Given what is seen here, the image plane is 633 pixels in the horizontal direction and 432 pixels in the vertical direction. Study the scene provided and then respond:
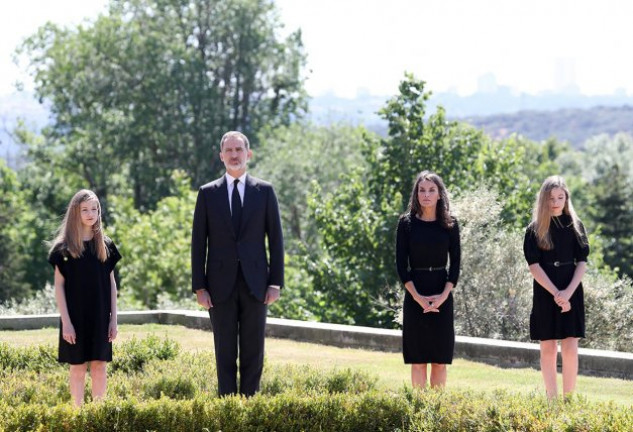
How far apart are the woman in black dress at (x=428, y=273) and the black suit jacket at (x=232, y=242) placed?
1.07 metres

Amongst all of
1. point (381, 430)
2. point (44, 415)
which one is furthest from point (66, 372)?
point (381, 430)

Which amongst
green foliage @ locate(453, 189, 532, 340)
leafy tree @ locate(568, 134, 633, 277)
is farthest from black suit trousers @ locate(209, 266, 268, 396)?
leafy tree @ locate(568, 134, 633, 277)

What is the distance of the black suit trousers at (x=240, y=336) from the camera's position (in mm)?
7691

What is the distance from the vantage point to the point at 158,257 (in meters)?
28.7

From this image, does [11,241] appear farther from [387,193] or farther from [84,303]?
[84,303]

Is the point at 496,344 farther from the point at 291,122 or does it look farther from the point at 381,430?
the point at 291,122

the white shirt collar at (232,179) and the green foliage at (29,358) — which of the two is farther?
the green foliage at (29,358)

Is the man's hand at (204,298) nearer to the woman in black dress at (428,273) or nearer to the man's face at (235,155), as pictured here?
the man's face at (235,155)

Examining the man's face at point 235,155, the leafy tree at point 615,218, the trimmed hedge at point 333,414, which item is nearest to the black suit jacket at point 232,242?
the man's face at point 235,155

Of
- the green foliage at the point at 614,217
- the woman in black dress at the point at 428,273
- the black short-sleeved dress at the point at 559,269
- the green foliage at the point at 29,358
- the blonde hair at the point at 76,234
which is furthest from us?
the green foliage at the point at 614,217

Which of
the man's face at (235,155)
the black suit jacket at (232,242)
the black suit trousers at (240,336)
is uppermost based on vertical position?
the man's face at (235,155)

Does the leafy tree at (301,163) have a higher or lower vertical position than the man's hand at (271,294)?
higher

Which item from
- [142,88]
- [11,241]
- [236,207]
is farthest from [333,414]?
[142,88]

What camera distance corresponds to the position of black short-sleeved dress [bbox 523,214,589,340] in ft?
26.9
